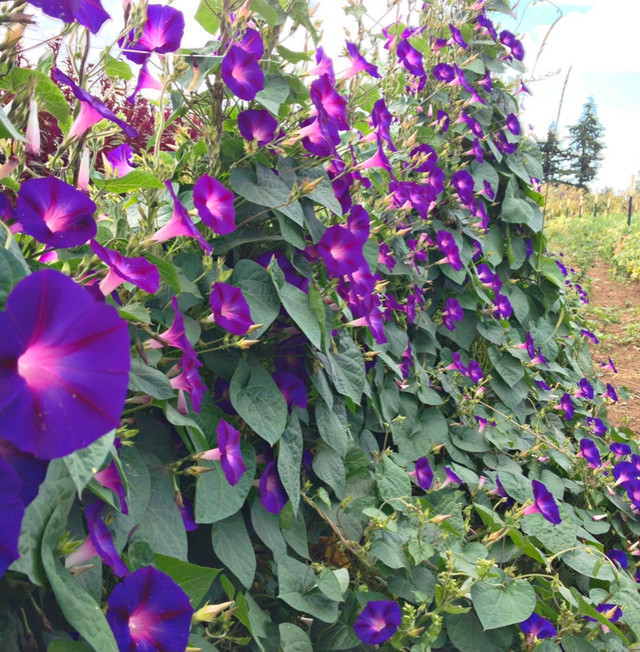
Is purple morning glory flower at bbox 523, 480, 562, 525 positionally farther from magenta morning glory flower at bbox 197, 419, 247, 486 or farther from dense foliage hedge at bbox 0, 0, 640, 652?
magenta morning glory flower at bbox 197, 419, 247, 486

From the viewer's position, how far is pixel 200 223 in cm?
133

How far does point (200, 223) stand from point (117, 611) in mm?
781

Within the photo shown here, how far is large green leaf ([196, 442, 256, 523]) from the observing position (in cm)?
117

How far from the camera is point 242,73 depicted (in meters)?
1.28

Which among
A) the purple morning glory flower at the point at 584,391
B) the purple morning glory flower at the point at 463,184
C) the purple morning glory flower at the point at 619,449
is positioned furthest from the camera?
the purple morning glory flower at the point at 584,391

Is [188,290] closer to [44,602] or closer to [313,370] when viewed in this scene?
[313,370]

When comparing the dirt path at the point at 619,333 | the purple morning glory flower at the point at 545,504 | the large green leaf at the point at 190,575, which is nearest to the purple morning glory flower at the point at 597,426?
the dirt path at the point at 619,333

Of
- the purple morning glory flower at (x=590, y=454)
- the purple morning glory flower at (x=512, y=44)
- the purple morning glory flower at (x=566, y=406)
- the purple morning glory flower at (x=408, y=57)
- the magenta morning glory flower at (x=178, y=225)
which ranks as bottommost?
the purple morning glory flower at (x=590, y=454)

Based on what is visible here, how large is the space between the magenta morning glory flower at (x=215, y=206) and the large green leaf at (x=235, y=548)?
1.92 ft

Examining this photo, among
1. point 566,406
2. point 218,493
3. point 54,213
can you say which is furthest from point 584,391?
point 54,213

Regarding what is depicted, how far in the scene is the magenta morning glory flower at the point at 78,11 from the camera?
0.66 metres

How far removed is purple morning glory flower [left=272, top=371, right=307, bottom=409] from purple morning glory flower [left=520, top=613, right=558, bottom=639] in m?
0.96

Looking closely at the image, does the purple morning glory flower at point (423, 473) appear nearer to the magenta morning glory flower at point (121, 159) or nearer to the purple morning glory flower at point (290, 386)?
the purple morning glory flower at point (290, 386)

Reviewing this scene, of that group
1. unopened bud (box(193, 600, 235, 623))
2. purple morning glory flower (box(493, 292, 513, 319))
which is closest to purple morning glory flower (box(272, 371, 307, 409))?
unopened bud (box(193, 600, 235, 623))
